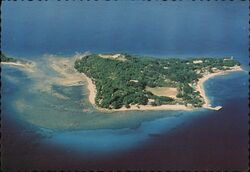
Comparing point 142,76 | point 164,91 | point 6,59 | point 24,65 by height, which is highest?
point 6,59

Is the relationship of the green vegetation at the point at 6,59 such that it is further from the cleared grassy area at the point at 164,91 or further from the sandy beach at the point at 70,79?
the cleared grassy area at the point at 164,91

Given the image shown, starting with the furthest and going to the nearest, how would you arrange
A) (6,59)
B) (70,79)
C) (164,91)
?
(6,59), (70,79), (164,91)

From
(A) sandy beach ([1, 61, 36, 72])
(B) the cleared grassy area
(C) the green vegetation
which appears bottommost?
(B) the cleared grassy area

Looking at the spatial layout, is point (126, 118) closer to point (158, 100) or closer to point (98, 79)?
point (158, 100)

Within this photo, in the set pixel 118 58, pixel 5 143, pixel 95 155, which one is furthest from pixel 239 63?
pixel 5 143

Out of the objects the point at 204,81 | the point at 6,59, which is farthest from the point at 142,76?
the point at 6,59

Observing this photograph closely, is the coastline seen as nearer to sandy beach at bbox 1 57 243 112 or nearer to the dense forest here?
sandy beach at bbox 1 57 243 112

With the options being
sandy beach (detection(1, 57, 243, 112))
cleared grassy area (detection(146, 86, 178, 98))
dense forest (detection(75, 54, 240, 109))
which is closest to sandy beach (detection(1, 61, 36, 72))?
sandy beach (detection(1, 57, 243, 112))

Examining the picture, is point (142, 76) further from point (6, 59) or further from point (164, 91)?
point (6, 59)

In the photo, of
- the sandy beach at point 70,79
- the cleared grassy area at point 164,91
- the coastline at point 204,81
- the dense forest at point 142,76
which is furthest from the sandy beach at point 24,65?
the coastline at point 204,81
